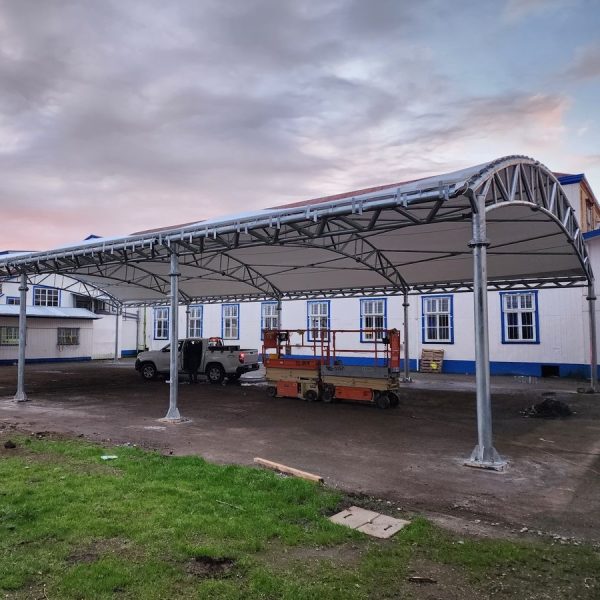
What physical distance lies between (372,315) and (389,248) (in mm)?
11539

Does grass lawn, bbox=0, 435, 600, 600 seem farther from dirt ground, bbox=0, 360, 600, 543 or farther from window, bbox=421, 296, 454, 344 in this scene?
window, bbox=421, 296, 454, 344

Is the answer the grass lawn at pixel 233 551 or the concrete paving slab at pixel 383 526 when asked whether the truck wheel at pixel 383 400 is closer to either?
A: the grass lawn at pixel 233 551

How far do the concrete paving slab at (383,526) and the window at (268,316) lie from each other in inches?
958

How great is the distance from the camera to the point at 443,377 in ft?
72.1

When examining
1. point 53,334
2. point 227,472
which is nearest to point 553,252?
point 227,472

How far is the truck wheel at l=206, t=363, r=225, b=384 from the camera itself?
19688 mm

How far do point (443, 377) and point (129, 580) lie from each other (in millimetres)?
19712

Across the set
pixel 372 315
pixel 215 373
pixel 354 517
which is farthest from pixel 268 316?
pixel 354 517

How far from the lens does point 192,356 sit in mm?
20094

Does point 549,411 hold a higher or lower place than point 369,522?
higher

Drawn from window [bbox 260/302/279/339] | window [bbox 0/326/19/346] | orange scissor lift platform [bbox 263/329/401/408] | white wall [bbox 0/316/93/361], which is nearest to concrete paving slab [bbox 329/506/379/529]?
orange scissor lift platform [bbox 263/329/401/408]

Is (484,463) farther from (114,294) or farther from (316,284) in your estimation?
(114,294)

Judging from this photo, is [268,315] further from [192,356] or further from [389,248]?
[389,248]

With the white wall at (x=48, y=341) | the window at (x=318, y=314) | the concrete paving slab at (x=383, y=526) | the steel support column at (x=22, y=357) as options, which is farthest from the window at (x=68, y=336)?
the concrete paving slab at (x=383, y=526)
